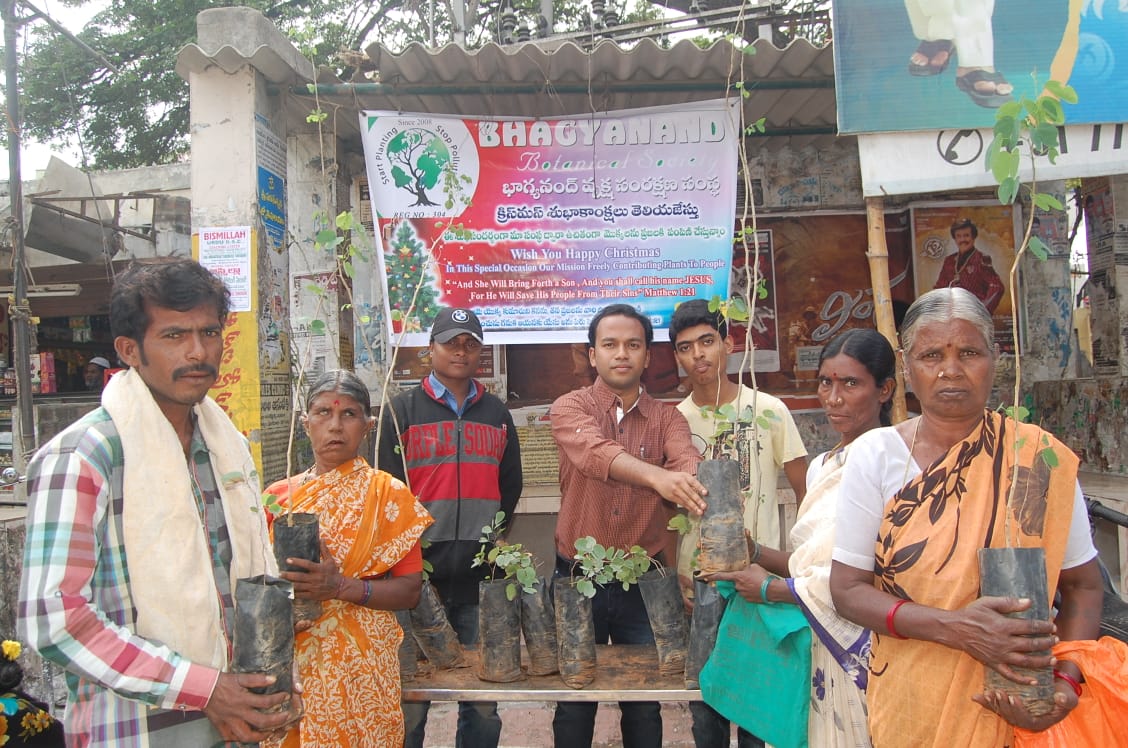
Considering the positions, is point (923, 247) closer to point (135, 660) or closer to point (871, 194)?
point (871, 194)

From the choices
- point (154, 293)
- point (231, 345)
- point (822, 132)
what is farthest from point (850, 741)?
point (822, 132)

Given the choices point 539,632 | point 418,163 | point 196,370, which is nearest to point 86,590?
point 196,370

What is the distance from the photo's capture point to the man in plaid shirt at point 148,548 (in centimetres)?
140

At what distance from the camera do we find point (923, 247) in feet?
18.5

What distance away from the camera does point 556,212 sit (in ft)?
14.4

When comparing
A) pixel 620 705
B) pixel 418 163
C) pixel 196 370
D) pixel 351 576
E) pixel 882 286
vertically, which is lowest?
pixel 620 705

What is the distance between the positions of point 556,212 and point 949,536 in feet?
10.5

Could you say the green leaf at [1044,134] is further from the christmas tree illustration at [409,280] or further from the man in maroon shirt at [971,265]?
the man in maroon shirt at [971,265]

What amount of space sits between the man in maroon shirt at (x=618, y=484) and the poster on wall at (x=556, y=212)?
1.48 metres

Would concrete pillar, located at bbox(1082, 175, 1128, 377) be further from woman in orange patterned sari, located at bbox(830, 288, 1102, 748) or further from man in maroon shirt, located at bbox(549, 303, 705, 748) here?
woman in orange patterned sari, located at bbox(830, 288, 1102, 748)

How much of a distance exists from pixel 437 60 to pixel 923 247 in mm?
3882

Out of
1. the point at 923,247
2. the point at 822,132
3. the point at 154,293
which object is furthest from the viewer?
the point at 923,247

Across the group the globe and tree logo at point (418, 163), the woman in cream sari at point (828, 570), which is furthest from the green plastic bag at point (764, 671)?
the globe and tree logo at point (418, 163)

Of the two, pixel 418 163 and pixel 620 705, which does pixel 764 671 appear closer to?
pixel 620 705
